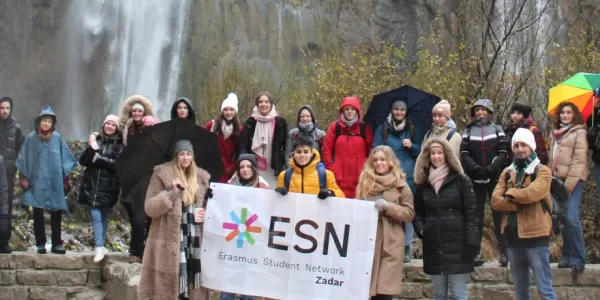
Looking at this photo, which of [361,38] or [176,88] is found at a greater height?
[361,38]

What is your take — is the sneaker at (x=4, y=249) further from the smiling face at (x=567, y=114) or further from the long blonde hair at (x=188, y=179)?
the smiling face at (x=567, y=114)

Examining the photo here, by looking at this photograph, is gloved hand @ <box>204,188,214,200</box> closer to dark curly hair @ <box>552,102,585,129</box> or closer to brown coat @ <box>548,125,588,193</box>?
brown coat @ <box>548,125,588,193</box>

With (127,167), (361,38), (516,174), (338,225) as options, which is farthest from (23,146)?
(361,38)

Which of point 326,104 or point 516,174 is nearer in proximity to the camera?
point 516,174

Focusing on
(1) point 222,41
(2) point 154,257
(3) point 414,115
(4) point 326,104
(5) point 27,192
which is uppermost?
(1) point 222,41

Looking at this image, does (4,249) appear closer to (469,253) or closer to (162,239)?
(162,239)

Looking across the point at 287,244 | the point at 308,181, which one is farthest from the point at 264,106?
the point at 287,244

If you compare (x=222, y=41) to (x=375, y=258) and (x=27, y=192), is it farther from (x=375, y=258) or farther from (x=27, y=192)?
(x=375, y=258)

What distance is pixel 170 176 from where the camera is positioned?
7391 mm

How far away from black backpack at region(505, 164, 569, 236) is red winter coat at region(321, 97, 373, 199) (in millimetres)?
1740

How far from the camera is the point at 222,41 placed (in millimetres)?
26312

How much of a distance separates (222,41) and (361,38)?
4.63 m

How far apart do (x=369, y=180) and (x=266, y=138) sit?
200 cm

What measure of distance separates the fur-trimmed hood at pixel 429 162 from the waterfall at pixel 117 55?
18.9 meters
